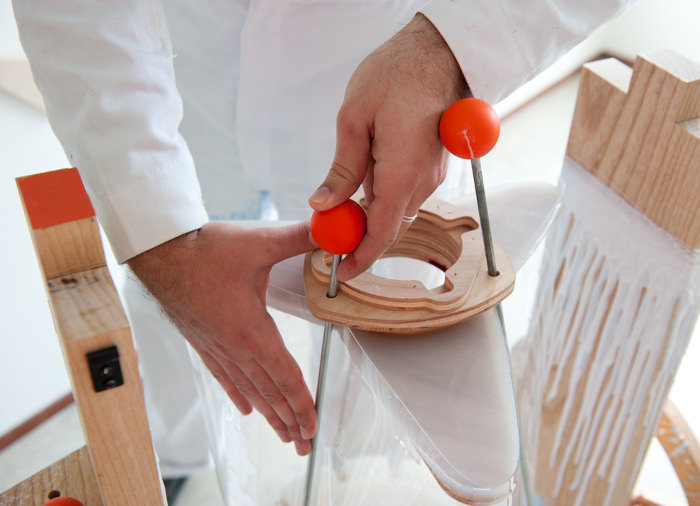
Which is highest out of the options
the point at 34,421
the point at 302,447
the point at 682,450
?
the point at 302,447

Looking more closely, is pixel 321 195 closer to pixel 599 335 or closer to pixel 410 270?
pixel 410 270

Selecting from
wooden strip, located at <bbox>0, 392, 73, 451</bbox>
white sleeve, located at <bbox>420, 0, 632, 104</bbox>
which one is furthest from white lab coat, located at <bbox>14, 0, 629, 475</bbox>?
→ wooden strip, located at <bbox>0, 392, 73, 451</bbox>

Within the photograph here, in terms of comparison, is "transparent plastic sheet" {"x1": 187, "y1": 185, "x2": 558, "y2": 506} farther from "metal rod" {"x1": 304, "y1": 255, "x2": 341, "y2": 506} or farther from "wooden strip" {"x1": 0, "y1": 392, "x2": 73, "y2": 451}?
"wooden strip" {"x1": 0, "y1": 392, "x2": 73, "y2": 451}

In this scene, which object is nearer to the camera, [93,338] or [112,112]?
[93,338]

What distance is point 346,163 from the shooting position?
1.58ft

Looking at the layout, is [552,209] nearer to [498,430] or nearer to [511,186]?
[511,186]

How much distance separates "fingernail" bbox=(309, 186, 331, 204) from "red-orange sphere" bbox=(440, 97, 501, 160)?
0.10m

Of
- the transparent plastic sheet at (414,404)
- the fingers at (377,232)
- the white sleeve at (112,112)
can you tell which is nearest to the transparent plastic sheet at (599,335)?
the transparent plastic sheet at (414,404)

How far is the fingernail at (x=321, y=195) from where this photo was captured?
0.46 m

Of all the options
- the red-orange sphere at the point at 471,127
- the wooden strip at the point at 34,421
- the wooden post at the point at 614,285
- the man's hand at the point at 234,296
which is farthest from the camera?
the wooden strip at the point at 34,421

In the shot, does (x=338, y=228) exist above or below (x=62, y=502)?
above

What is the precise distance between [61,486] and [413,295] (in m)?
0.30

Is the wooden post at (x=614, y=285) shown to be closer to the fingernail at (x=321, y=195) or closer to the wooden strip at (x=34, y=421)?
the fingernail at (x=321, y=195)

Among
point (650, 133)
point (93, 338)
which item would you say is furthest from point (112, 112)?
point (650, 133)
